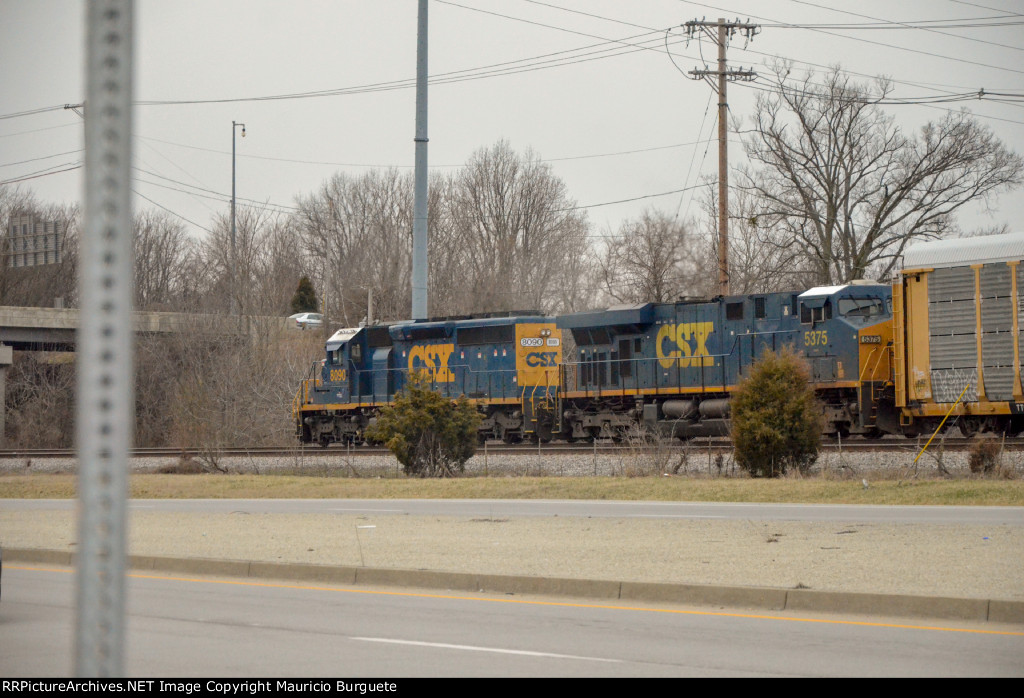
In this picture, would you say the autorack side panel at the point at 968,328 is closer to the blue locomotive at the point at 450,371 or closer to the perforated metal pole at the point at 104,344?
the blue locomotive at the point at 450,371

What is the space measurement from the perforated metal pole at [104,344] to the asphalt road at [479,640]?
5690 millimetres

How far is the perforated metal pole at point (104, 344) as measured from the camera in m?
1.49

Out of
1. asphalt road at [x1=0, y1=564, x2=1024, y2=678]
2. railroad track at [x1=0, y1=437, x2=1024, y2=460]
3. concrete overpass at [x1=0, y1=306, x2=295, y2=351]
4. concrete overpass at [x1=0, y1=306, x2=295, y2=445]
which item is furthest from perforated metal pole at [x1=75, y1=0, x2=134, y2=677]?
concrete overpass at [x1=0, y1=306, x2=295, y2=351]

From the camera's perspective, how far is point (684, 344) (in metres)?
31.0

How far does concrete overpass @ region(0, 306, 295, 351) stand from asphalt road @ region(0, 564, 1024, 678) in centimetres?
4477

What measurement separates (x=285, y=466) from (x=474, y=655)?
24.2 meters

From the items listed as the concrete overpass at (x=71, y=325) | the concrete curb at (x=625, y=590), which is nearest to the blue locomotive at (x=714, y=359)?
the concrete curb at (x=625, y=590)

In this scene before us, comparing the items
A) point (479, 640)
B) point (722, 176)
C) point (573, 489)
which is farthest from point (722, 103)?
point (479, 640)

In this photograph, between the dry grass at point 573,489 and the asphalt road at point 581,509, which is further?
the dry grass at point 573,489

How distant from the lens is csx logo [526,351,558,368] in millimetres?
33656

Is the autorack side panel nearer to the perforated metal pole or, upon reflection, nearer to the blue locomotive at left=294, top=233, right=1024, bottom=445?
the blue locomotive at left=294, top=233, right=1024, bottom=445

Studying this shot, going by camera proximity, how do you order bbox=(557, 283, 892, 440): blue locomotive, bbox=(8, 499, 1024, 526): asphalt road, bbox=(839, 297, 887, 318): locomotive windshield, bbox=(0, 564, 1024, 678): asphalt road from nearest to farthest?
bbox=(0, 564, 1024, 678): asphalt road, bbox=(8, 499, 1024, 526): asphalt road, bbox=(557, 283, 892, 440): blue locomotive, bbox=(839, 297, 887, 318): locomotive windshield

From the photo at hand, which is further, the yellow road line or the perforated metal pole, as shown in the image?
the yellow road line

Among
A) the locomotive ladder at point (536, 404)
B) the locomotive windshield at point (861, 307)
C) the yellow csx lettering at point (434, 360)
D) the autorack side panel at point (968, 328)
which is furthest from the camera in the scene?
the yellow csx lettering at point (434, 360)
